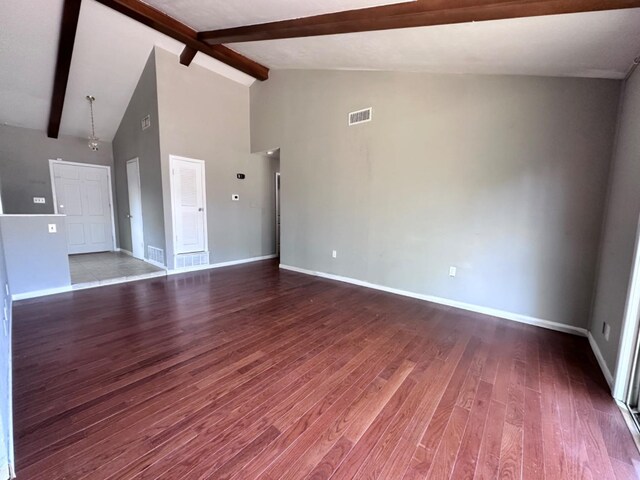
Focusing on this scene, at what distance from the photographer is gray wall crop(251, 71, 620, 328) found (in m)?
2.68

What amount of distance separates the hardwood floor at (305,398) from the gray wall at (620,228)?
1.26 ft

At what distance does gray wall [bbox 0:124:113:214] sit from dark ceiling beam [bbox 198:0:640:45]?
5207mm

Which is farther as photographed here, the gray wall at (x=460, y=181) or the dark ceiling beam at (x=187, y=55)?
the dark ceiling beam at (x=187, y=55)

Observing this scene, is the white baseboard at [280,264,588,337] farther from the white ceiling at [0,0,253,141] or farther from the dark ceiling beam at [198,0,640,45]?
the white ceiling at [0,0,253,141]

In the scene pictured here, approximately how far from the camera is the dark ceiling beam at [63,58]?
3514mm

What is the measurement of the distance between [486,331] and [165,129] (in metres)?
5.40

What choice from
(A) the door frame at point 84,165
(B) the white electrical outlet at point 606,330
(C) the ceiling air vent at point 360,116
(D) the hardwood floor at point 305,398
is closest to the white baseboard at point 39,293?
(D) the hardwood floor at point 305,398

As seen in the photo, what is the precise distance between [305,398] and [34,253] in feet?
13.7

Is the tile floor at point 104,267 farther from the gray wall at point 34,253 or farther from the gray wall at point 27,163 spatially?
the gray wall at point 27,163

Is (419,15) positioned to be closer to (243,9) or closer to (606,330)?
(243,9)

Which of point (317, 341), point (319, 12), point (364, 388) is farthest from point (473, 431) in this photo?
point (319, 12)

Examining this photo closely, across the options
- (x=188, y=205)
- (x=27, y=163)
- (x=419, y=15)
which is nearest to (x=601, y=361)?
(x=419, y=15)

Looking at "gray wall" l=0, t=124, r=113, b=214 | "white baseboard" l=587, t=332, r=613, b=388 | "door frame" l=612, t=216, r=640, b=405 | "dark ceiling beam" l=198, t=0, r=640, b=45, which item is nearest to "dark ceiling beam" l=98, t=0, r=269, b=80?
"dark ceiling beam" l=198, t=0, r=640, b=45

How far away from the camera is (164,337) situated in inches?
101
